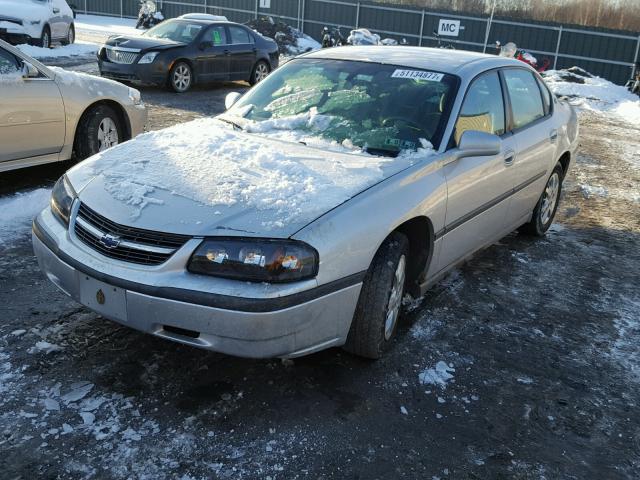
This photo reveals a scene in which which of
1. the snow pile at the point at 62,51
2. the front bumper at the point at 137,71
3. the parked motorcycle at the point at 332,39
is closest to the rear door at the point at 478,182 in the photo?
the front bumper at the point at 137,71

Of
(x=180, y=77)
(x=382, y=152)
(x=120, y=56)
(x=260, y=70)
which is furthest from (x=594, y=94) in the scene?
(x=382, y=152)

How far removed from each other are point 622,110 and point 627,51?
9.04m

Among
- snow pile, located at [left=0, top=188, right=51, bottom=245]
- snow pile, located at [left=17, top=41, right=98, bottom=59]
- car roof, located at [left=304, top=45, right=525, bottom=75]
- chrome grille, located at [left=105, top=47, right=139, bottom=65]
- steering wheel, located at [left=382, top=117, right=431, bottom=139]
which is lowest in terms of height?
snow pile, located at [left=0, top=188, right=51, bottom=245]

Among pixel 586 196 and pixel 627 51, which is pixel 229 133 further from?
pixel 627 51

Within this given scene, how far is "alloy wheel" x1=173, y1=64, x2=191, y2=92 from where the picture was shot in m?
13.4

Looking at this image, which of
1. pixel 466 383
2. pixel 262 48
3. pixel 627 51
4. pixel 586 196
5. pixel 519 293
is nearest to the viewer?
pixel 466 383

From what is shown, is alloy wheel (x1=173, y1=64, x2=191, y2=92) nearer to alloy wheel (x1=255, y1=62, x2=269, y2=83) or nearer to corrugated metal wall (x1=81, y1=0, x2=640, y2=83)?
alloy wheel (x1=255, y1=62, x2=269, y2=83)

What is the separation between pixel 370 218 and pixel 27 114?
4092 mm

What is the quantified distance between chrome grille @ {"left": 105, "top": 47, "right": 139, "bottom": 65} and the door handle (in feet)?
32.7

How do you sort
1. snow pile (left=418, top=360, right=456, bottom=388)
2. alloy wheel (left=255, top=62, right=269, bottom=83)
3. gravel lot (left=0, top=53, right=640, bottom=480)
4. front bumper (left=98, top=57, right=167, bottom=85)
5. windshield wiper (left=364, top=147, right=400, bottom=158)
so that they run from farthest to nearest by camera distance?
alloy wheel (left=255, top=62, right=269, bottom=83) < front bumper (left=98, top=57, right=167, bottom=85) < windshield wiper (left=364, top=147, right=400, bottom=158) < snow pile (left=418, top=360, right=456, bottom=388) < gravel lot (left=0, top=53, right=640, bottom=480)

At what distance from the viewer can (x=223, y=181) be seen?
136 inches

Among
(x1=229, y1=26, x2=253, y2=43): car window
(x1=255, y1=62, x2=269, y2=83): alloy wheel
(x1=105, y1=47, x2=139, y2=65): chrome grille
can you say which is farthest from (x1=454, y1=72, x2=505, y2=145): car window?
(x1=255, y1=62, x2=269, y2=83): alloy wheel

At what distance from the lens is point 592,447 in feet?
10.3

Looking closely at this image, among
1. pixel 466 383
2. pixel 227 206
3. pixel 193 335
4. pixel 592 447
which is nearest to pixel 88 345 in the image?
pixel 193 335
